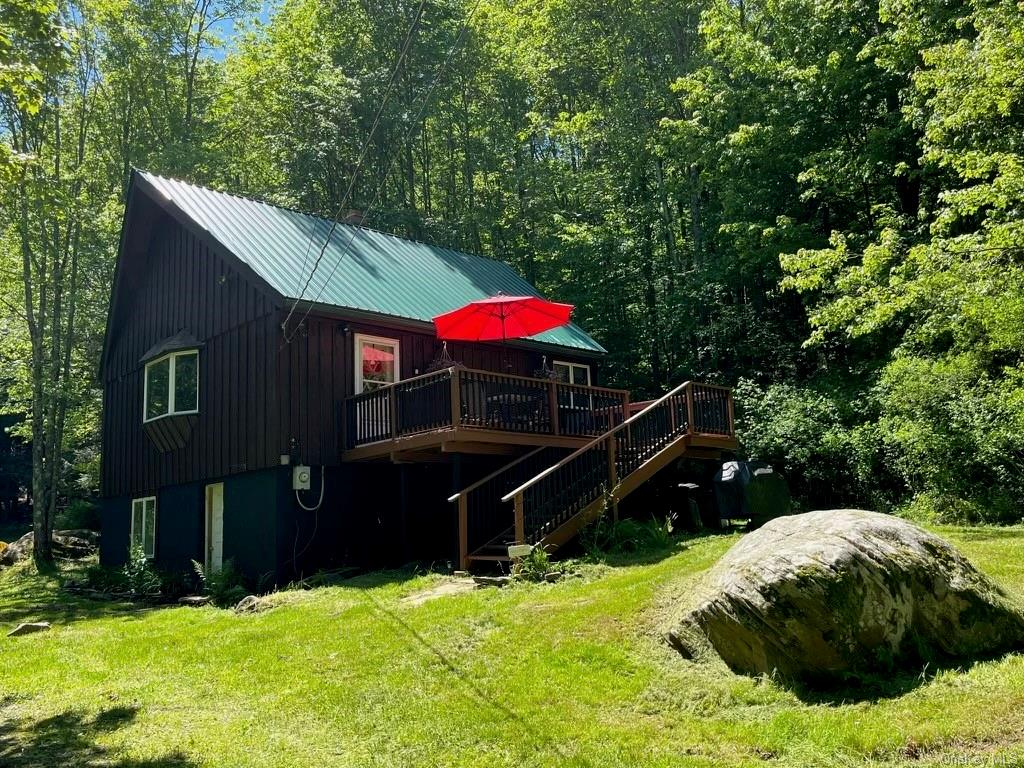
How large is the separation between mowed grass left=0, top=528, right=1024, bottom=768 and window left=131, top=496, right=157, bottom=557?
296 inches

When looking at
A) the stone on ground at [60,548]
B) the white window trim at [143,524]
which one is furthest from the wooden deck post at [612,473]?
the stone on ground at [60,548]

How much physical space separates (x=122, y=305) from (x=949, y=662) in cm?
1772

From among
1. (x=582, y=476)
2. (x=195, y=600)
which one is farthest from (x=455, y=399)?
(x=195, y=600)

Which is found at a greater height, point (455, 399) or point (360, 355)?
point (360, 355)

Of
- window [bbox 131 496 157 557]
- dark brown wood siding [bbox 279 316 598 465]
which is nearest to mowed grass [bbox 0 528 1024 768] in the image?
dark brown wood siding [bbox 279 316 598 465]

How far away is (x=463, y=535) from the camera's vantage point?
446 inches

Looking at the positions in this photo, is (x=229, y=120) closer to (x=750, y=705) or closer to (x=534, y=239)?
(x=534, y=239)

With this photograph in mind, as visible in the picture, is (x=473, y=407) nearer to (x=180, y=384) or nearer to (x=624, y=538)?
(x=624, y=538)

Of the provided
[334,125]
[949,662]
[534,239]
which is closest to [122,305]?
[334,125]

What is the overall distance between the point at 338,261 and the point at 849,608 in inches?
460

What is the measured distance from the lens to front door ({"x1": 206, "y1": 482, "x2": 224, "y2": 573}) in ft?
49.0

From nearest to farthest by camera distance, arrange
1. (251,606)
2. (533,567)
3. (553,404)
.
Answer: (533,567)
(251,606)
(553,404)

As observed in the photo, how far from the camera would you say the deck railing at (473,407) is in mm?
12484

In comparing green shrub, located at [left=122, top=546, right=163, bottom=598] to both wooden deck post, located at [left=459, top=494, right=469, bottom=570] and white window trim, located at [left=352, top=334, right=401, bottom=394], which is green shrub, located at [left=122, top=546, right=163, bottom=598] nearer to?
white window trim, located at [left=352, top=334, right=401, bottom=394]
